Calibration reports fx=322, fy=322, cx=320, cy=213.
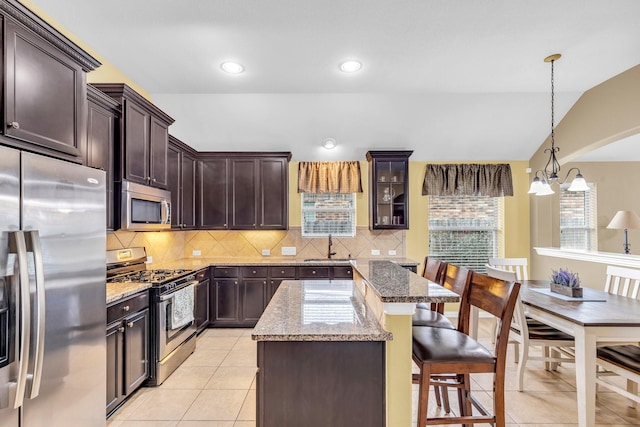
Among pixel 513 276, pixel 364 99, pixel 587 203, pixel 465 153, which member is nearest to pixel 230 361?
pixel 513 276

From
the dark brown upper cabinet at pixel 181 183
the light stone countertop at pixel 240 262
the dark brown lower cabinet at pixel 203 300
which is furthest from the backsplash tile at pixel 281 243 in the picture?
the dark brown lower cabinet at pixel 203 300

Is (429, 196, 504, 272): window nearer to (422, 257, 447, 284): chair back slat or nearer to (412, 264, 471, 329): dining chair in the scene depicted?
(422, 257, 447, 284): chair back slat

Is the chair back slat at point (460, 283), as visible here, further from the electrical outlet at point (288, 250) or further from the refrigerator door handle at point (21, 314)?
the electrical outlet at point (288, 250)

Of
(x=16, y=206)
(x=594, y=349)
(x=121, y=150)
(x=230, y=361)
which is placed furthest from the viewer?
(x=230, y=361)

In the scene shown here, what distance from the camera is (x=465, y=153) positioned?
4867 mm

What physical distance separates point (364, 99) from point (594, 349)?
10.6ft

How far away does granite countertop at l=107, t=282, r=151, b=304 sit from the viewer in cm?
232

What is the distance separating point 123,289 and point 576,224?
6.26 meters

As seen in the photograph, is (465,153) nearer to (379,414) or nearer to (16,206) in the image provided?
(379,414)

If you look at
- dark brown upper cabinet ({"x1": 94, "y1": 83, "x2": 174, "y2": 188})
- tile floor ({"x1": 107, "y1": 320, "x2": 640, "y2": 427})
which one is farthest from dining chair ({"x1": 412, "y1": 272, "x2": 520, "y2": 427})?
dark brown upper cabinet ({"x1": 94, "y1": 83, "x2": 174, "y2": 188})

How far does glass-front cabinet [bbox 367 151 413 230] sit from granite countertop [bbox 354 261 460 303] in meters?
2.40

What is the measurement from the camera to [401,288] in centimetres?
175

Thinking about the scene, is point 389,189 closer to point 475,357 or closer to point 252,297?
point 252,297

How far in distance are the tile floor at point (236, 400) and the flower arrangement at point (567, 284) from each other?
82 cm
